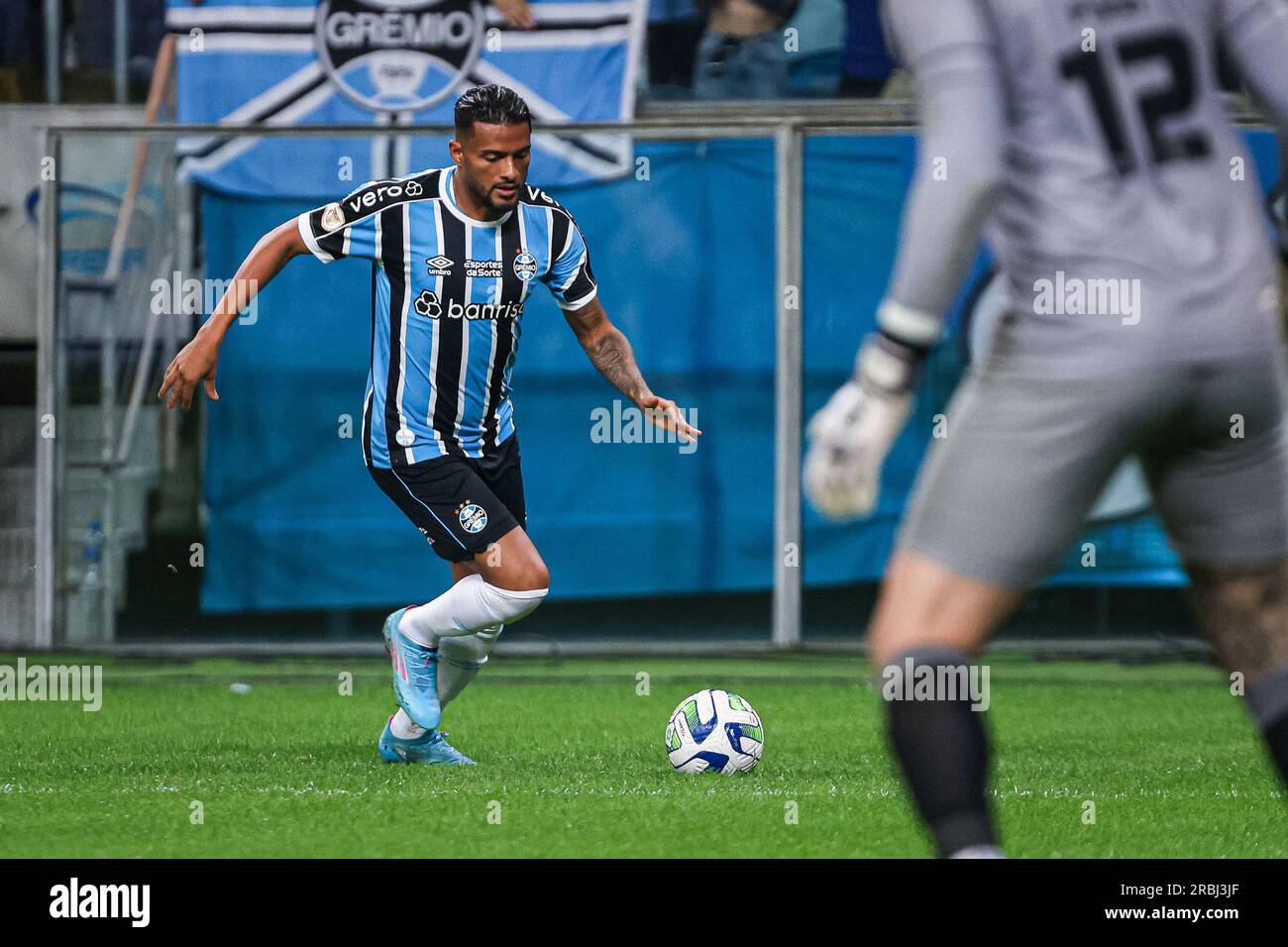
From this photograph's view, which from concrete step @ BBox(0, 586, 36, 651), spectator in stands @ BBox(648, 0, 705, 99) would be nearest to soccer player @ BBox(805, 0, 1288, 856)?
spectator in stands @ BBox(648, 0, 705, 99)

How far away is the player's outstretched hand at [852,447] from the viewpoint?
2.82 m

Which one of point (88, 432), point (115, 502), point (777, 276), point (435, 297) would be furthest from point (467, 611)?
point (88, 432)

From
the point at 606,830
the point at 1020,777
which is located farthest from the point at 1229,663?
the point at 1020,777

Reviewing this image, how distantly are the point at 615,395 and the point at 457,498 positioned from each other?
4359mm

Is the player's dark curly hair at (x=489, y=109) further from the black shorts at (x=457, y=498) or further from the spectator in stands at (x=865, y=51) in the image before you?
the spectator in stands at (x=865, y=51)

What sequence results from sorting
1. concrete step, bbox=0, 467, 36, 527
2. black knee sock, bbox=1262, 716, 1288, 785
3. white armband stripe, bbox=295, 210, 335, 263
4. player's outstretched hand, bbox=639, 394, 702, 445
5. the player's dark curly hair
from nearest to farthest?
black knee sock, bbox=1262, 716, 1288, 785 < player's outstretched hand, bbox=639, 394, 702, 445 < the player's dark curly hair < white armband stripe, bbox=295, 210, 335, 263 < concrete step, bbox=0, 467, 36, 527

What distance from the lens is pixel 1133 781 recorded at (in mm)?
6039

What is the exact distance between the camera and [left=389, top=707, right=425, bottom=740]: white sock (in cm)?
619

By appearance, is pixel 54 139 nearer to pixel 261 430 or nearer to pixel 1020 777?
pixel 261 430

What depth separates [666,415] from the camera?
6.10 metres

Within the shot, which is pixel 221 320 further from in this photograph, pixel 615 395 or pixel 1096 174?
pixel 615 395

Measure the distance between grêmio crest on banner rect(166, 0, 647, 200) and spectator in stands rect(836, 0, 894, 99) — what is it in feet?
Result: 3.85

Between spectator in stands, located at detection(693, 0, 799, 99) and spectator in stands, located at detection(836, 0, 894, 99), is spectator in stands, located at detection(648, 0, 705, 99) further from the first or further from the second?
spectator in stands, located at detection(836, 0, 894, 99)

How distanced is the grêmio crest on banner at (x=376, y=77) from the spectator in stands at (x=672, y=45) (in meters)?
0.10
